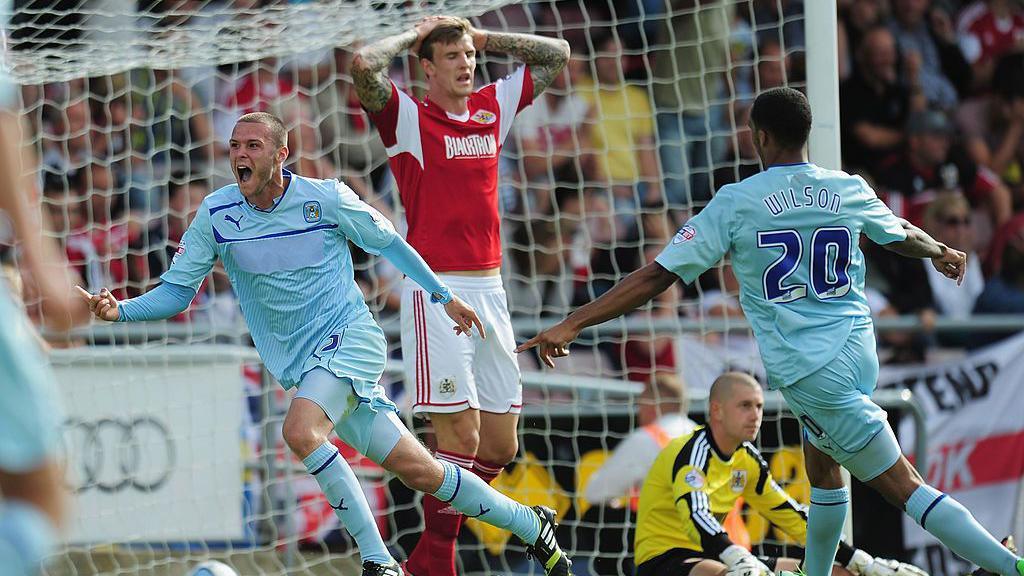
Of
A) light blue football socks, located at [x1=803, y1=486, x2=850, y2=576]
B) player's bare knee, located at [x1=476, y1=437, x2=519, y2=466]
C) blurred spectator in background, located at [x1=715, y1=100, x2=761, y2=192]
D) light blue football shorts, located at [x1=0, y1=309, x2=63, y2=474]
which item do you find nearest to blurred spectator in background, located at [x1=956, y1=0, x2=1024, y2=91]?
blurred spectator in background, located at [x1=715, y1=100, x2=761, y2=192]

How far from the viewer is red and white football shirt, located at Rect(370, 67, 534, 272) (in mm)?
6797

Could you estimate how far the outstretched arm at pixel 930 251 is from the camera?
236 inches

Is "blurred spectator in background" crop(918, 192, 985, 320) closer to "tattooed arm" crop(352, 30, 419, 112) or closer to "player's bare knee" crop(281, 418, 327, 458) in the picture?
"tattooed arm" crop(352, 30, 419, 112)

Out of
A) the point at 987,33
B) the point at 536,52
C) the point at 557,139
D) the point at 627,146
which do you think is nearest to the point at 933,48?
the point at 987,33

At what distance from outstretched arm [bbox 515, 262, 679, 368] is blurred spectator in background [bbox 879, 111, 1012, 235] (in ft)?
20.4

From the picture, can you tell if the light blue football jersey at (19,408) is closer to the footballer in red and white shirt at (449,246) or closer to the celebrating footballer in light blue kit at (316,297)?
the celebrating footballer in light blue kit at (316,297)

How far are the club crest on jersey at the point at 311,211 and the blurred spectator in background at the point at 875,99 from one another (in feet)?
22.9

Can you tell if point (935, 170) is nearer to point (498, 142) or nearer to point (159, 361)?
point (498, 142)

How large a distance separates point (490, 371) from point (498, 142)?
118cm

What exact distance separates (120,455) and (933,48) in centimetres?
775

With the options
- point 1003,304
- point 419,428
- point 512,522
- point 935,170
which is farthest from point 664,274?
point 935,170

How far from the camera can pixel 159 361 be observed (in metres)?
9.34

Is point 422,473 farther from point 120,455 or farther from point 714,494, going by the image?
point 120,455

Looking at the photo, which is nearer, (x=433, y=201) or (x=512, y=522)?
(x=512, y=522)
